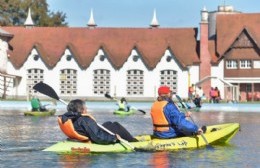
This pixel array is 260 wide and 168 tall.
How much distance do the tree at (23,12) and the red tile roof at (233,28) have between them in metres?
25.1

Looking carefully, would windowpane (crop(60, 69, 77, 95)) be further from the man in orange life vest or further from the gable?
the man in orange life vest

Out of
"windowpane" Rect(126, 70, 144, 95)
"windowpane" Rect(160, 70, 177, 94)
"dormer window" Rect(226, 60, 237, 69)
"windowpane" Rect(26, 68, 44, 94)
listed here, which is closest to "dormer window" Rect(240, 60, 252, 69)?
"dormer window" Rect(226, 60, 237, 69)

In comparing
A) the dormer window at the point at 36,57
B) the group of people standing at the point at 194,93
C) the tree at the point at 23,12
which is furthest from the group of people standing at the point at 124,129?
the tree at the point at 23,12

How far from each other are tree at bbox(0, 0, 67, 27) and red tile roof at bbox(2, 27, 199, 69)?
13.8m

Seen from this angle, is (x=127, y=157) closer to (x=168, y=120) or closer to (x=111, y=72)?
(x=168, y=120)

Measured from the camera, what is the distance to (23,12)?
317 ft

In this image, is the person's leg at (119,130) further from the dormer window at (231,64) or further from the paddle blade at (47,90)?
the dormer window at (231,64)

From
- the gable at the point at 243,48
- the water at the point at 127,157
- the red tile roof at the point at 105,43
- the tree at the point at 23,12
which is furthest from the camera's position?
the tree at the point at 23,12

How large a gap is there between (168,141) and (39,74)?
5742cm

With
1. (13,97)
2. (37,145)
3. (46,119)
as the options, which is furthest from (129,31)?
(37,145)

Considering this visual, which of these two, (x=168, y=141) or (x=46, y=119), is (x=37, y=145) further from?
(x=46, y=119)

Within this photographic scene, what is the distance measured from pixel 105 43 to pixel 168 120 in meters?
57.4

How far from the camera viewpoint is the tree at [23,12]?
313ft

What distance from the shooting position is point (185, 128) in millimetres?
22109
